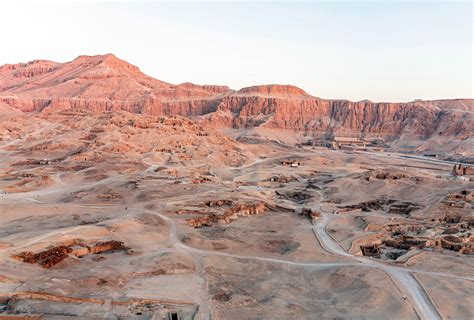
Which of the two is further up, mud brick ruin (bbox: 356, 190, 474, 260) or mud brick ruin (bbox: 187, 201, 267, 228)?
mud brick ruin (bbox: 356, 190, 474, 260)

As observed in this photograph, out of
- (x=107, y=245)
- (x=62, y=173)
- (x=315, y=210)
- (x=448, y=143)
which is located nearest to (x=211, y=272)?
(x=107, y=245)

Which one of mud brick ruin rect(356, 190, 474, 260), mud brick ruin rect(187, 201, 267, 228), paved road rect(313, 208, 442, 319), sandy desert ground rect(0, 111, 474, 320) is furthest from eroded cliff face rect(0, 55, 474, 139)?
paved road rect(313, 208, 442, 319)

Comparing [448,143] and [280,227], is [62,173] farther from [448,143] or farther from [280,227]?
[448,143]

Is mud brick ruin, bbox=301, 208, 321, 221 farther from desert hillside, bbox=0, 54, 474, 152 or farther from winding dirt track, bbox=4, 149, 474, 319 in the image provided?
desert hillside, bbox=0, 54, 474, 152

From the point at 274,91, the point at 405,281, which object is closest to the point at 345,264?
the point at 405,281

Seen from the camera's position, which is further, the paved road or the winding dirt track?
the winding dirt track

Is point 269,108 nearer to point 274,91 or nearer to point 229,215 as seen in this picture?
point 274,91
